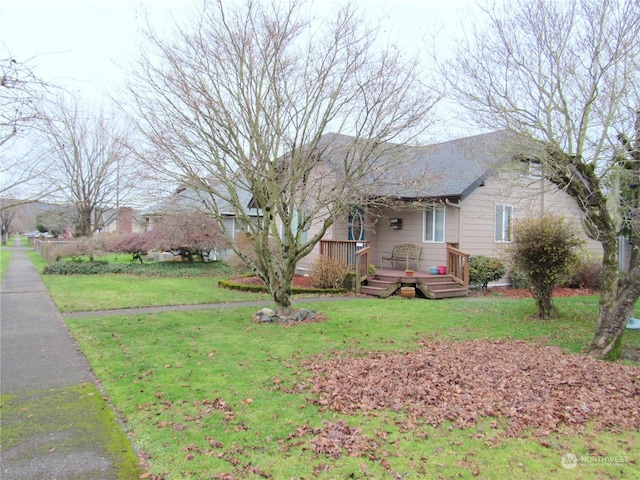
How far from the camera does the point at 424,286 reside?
12.9 meters

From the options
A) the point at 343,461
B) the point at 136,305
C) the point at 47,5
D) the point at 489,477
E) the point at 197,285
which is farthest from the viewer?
the point at 197,285

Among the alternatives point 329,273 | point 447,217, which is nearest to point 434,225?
point 447,217

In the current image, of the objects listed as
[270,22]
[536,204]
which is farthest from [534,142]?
[536,204]

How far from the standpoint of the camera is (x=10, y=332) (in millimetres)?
8008

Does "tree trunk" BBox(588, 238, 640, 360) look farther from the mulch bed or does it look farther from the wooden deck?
the mulch bed

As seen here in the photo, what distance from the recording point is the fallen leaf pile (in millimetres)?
4273

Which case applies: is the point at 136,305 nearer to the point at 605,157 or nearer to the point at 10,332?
the point at 10,332

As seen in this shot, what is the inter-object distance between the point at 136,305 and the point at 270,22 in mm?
7355

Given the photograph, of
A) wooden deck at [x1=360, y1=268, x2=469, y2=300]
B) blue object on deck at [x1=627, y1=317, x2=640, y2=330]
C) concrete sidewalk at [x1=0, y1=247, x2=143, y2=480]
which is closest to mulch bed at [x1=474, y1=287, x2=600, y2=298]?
wooden deck at [x1=360, y1=268, x2=469, y2=300]

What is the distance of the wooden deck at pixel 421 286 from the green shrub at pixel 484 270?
3.10 ft

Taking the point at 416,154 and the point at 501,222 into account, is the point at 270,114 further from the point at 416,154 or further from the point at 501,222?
the point at 501,222

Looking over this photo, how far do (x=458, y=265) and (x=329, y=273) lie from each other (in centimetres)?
401

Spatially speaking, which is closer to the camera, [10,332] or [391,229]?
[10,332]

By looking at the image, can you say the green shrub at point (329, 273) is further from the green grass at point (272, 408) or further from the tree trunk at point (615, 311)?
the tree trunk at point (615, 311)
